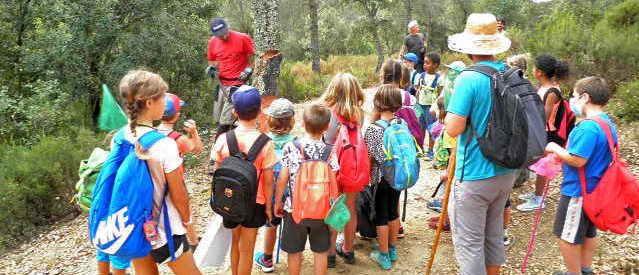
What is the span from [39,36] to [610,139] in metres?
7.88

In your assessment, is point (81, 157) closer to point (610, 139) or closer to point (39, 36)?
point (39, 36)

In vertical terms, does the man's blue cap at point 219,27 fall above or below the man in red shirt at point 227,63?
above

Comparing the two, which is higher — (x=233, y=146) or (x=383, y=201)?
(x=233, y=146)

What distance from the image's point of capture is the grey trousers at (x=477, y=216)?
8.89 feet

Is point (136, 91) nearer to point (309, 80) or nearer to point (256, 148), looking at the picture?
point (256, 148)

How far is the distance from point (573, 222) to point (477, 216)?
0.92 m

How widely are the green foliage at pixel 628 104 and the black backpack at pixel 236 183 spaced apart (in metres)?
6.83

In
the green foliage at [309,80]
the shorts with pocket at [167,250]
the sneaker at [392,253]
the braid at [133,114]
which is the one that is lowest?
the green foliage at [309,80]

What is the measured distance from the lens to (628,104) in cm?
717

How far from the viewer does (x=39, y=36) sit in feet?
23.2

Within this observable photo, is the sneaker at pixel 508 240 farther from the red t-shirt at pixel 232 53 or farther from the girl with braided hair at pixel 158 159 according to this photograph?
the red t-shirt at pixel 232 53

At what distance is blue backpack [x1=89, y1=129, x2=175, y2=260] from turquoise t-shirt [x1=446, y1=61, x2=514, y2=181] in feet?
5.59

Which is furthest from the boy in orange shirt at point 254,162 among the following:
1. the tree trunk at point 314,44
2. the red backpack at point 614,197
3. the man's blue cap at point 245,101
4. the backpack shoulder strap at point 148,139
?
the tree trunk at point 314,44

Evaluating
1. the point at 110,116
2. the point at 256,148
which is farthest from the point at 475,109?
the point at 110,116
